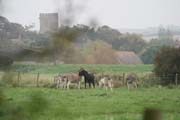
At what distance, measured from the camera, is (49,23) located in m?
1.38

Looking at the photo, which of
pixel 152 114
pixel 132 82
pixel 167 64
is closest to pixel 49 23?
pixel 152 114

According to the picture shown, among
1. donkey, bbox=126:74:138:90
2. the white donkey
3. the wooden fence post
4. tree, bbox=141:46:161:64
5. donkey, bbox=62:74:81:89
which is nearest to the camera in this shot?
the wooden fence post

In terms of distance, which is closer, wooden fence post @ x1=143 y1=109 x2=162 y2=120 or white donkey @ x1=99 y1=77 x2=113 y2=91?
wooden fence post @ x1=143 y1=109 x2=162 y2=120

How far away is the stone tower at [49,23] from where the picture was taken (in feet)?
4.41

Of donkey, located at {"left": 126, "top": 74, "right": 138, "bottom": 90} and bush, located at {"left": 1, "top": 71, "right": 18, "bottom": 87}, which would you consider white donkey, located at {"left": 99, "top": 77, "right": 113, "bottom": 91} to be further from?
bush, located at {"left": 1, "top": 71, "right": 18, "bottom": 87}

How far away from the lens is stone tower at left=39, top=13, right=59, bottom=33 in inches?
52.9

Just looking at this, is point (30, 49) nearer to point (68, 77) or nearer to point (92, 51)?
point (92, 51)

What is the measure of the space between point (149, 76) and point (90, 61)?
34.6m

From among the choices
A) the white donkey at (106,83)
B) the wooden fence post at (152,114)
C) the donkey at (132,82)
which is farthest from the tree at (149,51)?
the donkey at (132,82)


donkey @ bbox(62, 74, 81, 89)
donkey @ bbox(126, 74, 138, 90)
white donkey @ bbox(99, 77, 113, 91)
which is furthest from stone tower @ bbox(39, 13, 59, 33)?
donkey @ bbox(126, 74, 138, 90)

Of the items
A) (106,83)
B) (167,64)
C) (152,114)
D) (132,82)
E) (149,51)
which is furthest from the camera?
(167,64)

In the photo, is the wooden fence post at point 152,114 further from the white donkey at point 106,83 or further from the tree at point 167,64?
the tree at point 167,64

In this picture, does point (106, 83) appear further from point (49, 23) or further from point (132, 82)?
point (49, 23)

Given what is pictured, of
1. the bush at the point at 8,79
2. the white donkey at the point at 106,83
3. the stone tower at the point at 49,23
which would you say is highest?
the stone tower at the point at 49,23
